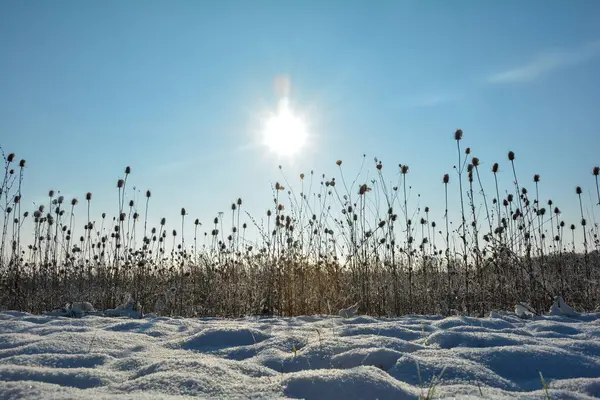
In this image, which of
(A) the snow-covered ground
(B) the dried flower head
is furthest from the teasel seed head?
(A) the snow-covered ground

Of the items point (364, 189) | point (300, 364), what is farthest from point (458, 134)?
point (300, 364)

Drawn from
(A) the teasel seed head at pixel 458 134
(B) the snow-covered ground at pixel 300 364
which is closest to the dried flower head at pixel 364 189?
(A) the teasel seed head at pixel 458 134

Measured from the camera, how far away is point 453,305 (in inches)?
212

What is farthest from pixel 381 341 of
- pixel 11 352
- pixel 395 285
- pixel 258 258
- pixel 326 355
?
pixel 258 258

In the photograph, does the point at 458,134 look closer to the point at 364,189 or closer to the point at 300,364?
the point at 364,189

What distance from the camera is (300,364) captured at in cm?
192

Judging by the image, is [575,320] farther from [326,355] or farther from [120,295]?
[120,295]

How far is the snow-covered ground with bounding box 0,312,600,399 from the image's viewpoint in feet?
4.67

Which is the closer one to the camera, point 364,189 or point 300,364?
point 300,364

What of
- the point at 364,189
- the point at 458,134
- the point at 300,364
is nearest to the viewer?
the point at 300,364

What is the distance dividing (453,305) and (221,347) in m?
3.94

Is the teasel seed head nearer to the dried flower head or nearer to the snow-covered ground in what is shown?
the dried flower head

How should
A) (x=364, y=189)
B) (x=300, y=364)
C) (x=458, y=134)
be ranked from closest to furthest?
(x=300, y=364)
(x=458, y=134)
(x=364, y=189)

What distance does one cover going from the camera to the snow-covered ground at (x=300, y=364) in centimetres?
142
